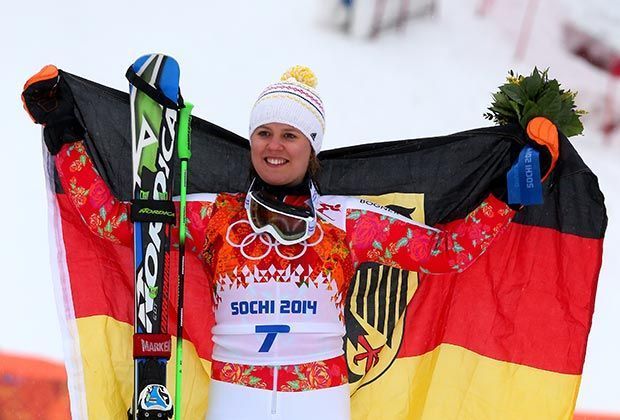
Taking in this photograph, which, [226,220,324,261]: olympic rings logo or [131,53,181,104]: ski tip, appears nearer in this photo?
[226,220,324,261]: olympic rings logo

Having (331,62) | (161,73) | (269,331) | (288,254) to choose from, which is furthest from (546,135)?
(331,62)

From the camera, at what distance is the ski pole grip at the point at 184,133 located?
221 centimetres

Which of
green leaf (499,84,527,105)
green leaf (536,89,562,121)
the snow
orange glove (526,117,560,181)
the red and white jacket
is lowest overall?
the red and white jacket

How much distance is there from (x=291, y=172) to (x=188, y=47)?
4.49 ft

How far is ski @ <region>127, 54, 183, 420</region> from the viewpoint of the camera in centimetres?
215

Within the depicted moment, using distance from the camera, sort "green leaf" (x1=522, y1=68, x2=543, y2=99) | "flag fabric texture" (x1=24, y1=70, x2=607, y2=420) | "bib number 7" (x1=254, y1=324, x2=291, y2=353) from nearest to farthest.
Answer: "bib number 7" (x1=254, y1=324, x2=291, y2=353) < "green leaf" (x1=522, y1=68, x2=543, y2=99) < "flag fabric texture" (x1=24, y1=70, x2=607, y2=420)

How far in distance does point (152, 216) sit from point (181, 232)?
3.1 inches

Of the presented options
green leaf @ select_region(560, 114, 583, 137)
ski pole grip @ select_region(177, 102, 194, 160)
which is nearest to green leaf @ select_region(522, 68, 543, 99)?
green leaf @ select_region(560, 114, 583, 137)

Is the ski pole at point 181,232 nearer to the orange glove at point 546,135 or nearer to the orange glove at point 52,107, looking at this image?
the orange glove at point 52,107

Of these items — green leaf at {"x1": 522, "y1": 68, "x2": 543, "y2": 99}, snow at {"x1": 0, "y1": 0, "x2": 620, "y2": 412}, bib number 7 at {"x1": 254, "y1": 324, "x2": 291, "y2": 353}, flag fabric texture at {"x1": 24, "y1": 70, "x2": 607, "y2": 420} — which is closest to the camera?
bib number 7 at {"x1": 254, "y1": 324, "x2": 291, "y2": 353}

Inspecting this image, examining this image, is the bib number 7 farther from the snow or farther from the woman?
the snow

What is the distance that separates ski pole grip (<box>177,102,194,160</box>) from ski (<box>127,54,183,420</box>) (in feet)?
0.06

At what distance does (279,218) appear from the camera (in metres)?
2.10

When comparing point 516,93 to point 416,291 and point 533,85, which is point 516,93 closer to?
A: point 533,85
